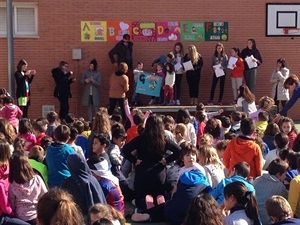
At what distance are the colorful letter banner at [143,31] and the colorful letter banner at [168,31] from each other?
0.16 metres

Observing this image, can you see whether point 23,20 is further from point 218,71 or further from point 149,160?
point 149,160

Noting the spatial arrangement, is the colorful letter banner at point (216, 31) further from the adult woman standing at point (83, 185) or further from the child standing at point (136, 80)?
the adult woman standing at point (83, 185)

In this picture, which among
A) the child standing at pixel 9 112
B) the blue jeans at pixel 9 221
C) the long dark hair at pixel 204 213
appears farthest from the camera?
the child standing at pixel 9 112

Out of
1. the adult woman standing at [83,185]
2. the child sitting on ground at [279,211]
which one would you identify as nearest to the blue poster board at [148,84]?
the adult woman standing at [83,185]

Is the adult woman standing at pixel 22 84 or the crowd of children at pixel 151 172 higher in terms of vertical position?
the adult woman standing at pixel 22 84

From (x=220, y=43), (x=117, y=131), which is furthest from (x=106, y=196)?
(x=220, y=43)

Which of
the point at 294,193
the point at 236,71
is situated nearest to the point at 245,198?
the point at 294,193

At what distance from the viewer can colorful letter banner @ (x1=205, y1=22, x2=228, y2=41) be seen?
65.9 ft

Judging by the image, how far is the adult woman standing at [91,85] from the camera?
62.4 ft

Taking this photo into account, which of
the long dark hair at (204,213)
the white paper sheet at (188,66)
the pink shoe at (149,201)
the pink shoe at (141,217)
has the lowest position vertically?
the pink shoe at (141,217)

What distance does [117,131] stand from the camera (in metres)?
10.2

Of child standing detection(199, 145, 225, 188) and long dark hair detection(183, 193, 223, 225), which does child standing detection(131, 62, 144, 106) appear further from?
long dark hair detection(183, 193, 223, 225)

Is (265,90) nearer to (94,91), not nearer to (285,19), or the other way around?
(285,19)

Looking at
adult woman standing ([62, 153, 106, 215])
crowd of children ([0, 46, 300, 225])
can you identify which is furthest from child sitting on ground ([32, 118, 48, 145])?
adult woman standing ([62, 153, 106, 215])
